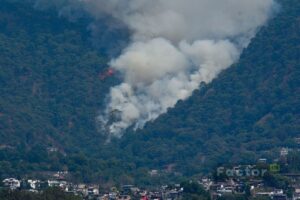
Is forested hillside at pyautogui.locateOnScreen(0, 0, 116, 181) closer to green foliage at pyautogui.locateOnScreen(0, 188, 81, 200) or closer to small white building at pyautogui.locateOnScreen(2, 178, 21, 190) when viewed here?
small white building at pyautogui.locateOnScreen(2, 178, 21, 190)

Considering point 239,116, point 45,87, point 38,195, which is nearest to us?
point 38,195

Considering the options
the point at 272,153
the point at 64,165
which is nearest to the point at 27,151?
the point at 64,165

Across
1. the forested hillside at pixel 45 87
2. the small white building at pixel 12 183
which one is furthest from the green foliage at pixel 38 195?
the forested hillside at pixel 45 87

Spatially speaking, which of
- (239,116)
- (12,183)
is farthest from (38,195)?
(239,116)

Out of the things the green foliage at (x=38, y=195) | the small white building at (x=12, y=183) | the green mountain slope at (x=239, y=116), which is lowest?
the green foliage at (x=38, y=195)

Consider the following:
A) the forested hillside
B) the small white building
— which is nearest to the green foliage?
the small white building

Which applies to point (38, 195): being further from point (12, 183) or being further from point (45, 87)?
point (45, 87)

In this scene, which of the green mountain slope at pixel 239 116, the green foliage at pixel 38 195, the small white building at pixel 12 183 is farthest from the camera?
the green mountain slope at pixel 239 116

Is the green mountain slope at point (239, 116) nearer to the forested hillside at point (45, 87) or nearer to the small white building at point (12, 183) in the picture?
the forested hillside at point (45, 87)
